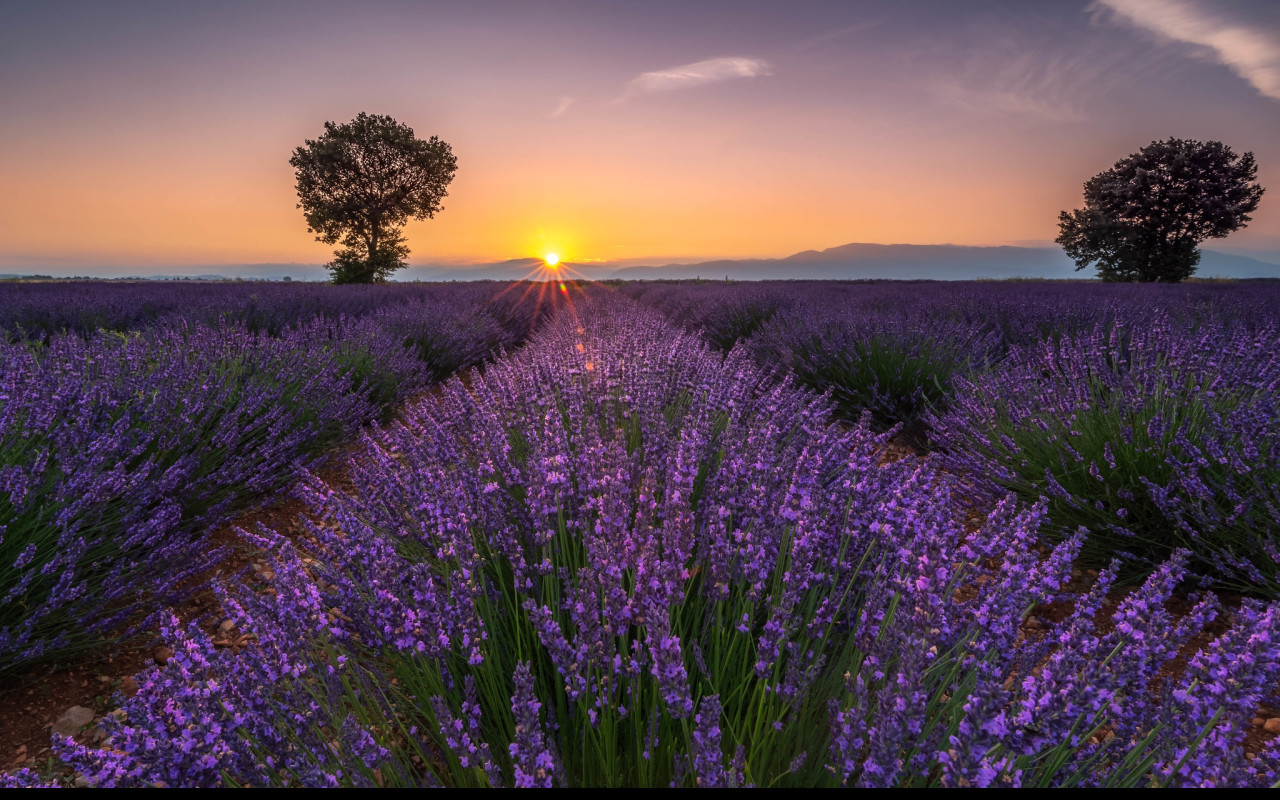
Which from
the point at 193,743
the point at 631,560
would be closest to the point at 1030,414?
the point at 631,560

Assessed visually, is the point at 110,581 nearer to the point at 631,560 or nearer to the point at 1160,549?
the point at 631,560

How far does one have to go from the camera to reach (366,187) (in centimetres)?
2381

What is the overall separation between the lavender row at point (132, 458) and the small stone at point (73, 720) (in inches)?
8.3

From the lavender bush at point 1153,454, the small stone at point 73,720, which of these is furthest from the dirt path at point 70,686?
the lavender bush at point 1153,454

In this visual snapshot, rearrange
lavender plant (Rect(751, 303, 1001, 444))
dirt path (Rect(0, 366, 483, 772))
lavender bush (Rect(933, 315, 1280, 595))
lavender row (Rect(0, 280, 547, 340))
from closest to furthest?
dirt path (Rect(0, 366, 483, 772))
lavender bush (Rect(933, 315, 1280, 595))
lavender plant (Rect(751, 303, 1001, 444))
lavender row (Rect(0, 280, 547, 340))

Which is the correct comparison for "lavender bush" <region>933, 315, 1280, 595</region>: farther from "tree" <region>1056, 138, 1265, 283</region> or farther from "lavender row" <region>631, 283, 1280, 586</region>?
"tree" <region>1056, 138, 1265, 283</region>

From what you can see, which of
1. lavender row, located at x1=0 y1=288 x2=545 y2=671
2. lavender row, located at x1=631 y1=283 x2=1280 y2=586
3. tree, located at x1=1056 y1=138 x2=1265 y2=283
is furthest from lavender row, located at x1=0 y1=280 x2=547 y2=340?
tree, located at x1=1056 y1=138 x2=1265 y2=283

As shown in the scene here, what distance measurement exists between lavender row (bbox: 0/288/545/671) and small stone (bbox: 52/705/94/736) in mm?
210

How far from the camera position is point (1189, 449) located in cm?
220

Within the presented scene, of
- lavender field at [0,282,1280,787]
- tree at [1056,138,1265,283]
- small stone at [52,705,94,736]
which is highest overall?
tree at [1056,138,1265,283]

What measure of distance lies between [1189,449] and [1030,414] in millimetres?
843

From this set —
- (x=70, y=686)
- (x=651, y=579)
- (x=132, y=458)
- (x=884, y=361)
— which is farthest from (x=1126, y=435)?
(x=132, y=458)

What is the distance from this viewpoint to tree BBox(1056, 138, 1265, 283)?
22016mm

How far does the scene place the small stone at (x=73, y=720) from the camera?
1674 mm
